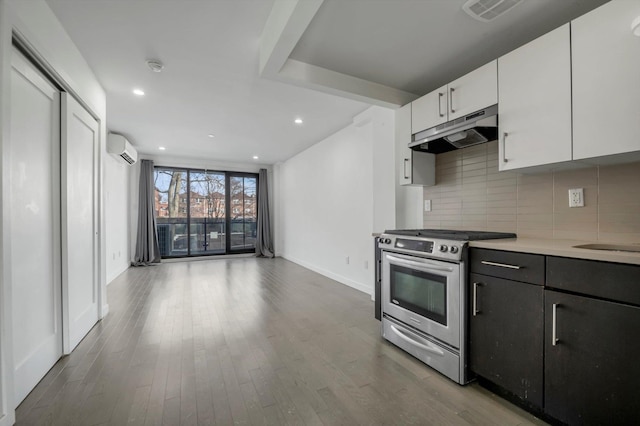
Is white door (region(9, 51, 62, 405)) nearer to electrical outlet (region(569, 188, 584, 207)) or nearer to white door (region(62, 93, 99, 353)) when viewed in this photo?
white door (region(62, 93, 99, 353))

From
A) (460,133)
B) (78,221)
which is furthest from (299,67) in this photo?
(78,221)

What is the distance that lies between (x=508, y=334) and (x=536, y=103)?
1441 millimetres

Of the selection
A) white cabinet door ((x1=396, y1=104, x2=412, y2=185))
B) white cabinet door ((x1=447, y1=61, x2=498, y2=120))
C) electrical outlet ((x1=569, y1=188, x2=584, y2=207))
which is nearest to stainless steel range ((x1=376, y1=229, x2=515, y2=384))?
electrical outlet ((x1=569, y1=188, x2=584, y2=207))

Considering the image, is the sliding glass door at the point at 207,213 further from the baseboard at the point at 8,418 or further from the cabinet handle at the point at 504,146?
the cabinet handle at the point at 504,146

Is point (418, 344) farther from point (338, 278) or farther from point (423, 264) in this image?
point (338, 278)

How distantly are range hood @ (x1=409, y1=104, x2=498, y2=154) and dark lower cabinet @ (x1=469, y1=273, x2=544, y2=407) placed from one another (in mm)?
1123

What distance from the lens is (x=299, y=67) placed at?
2500 millimetres

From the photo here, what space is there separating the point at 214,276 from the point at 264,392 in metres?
3.74

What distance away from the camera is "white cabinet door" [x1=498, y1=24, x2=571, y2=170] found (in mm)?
1619

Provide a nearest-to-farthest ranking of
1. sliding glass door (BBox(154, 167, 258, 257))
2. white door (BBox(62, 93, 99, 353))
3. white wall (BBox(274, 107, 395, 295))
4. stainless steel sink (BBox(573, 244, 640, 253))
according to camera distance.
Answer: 1. stainless steel sink (BBox(573, 244, 640, 253))
2. white door (BBox(62, 93, 99, 353))
3. white wall (BBox(274, 107, 395, 295))
4. sliding glass door (BBox(154, 167, 258, 257))

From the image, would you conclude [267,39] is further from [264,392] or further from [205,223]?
[205,223]

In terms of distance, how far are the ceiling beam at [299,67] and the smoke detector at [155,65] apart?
1099 mm

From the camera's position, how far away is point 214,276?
5.12 meters

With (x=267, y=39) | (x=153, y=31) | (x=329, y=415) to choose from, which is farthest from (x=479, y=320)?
(x=153, y=31)
